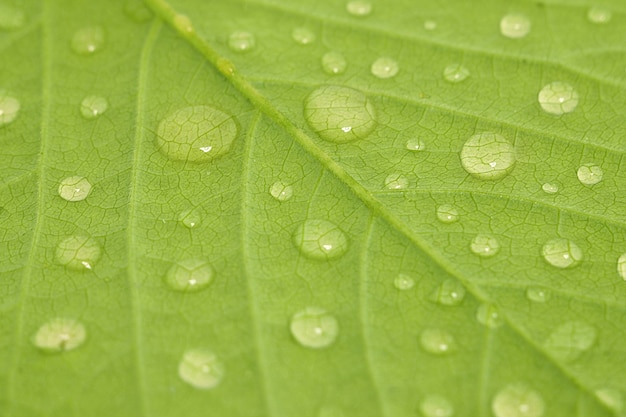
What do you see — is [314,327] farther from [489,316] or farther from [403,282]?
[489,316]

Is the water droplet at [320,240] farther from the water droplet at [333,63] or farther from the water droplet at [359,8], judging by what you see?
the water droplet at [359,8]

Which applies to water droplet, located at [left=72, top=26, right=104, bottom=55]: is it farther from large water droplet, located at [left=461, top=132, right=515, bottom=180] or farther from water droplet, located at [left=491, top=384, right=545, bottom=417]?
water droplet, located at [left=491, top=384, right=545, bottom=417]

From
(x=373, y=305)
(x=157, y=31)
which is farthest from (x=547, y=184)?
(x=157, y=31)

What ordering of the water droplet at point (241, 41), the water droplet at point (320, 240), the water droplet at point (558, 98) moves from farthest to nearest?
1. the water droplet at point (241, 41)
2. the water droplet at point (558, 98)
3. the water droplet at point (320, 240)

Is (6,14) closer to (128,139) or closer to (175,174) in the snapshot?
(128,139)

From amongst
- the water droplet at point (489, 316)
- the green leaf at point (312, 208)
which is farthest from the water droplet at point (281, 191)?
the water droplet at point (489, 316)

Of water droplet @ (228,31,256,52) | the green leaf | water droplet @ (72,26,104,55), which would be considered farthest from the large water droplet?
water droplet @ (72,26,104,55)
